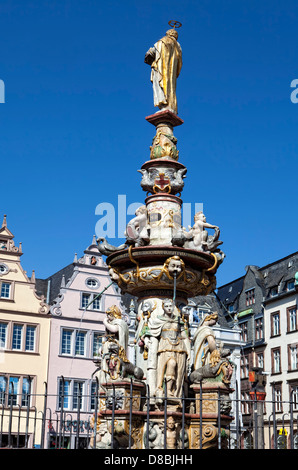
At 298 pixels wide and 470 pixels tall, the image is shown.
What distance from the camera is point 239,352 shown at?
5159 centimetres

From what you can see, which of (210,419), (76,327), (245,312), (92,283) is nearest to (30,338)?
(76,327)

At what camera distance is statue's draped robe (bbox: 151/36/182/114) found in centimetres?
1700

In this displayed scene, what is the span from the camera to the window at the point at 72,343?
1604 inches

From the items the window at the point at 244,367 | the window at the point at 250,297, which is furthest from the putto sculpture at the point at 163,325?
the window at the point at 250,297

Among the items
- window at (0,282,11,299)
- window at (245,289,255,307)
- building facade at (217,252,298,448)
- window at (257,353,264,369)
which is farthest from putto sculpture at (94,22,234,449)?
window at (245,289,255,307)

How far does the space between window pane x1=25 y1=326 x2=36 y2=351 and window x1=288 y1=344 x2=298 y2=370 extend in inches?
816

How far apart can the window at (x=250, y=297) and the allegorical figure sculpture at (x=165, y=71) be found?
41647 mm

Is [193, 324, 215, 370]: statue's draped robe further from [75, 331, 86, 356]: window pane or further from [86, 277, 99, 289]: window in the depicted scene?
[86, 277, 99, 289]: window

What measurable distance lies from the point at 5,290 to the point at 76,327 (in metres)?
4.95

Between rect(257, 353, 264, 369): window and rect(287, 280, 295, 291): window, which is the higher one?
rect(287, 280, 295, 291): window

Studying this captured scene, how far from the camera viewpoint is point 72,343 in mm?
41000

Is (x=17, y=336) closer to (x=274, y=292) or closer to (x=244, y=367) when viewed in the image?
(x=274, y=292)
